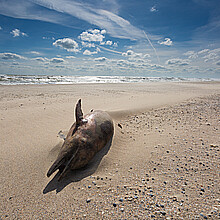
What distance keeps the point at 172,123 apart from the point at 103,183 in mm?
3142

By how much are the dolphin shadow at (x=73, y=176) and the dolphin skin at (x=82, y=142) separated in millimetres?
86

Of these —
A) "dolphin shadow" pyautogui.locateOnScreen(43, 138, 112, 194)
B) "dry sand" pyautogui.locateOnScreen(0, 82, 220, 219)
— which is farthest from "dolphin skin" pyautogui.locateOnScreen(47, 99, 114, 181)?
"dry sand" pyautogui.locateOnScreen(0, 82, 220, 219)

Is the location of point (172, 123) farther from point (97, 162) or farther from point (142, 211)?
point (142, 211)

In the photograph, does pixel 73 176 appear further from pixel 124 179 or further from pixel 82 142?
pixel 124 179

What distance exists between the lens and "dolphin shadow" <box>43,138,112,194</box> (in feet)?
7.00

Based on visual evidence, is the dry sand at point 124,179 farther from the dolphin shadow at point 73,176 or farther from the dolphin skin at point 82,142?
the dolphin skin at point 82,142

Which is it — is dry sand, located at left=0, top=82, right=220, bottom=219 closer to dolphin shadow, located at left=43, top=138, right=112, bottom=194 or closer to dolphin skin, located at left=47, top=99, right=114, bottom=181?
dolphin shadow, located at left=43, top=138, right=112, bottom=194

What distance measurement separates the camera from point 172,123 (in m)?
4.39

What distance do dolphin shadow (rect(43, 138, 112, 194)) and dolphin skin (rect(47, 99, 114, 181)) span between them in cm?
9

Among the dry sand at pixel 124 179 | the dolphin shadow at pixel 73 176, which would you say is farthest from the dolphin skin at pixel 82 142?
the dry sand at pixel 124 179

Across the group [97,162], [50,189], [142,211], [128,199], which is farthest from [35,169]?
[142,211]

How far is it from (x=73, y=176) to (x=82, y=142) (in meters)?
0.56

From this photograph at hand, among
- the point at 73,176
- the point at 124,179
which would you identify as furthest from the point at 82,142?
the point at 124,179

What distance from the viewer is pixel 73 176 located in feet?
7.51
